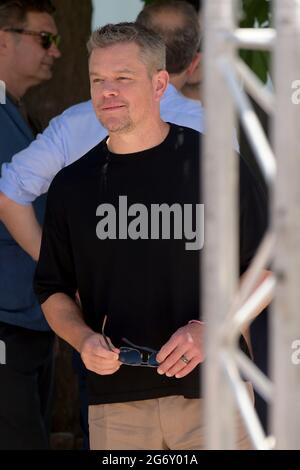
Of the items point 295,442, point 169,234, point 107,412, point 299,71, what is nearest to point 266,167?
point 299,71

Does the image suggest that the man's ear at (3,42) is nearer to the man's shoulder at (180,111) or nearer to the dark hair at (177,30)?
the dark hair at (177,30)

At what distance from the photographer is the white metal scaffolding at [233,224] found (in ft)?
8.30

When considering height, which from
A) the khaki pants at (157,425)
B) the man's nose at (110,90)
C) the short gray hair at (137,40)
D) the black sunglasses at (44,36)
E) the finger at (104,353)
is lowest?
the khaki pants at (157,425)

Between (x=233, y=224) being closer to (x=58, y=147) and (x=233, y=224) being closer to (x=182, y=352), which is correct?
(x=182, y=352)

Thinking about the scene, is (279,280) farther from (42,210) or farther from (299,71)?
(42,210)

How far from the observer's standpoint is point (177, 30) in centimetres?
466

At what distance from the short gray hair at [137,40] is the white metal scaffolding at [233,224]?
1.13 meters

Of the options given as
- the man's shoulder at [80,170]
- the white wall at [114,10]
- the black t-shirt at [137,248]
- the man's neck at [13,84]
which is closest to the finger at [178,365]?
the black t-shirt at [137,248]

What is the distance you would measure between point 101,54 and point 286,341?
64.4 inches

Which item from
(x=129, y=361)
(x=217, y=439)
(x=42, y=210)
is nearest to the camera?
(x=217, y=439)

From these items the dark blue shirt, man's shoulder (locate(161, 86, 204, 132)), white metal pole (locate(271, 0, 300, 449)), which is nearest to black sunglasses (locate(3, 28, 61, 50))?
the dark blue shirt

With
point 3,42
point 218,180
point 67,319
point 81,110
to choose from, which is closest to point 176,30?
point 81,110

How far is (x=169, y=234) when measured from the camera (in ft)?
12.8

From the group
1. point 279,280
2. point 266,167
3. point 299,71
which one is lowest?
point 279,280
